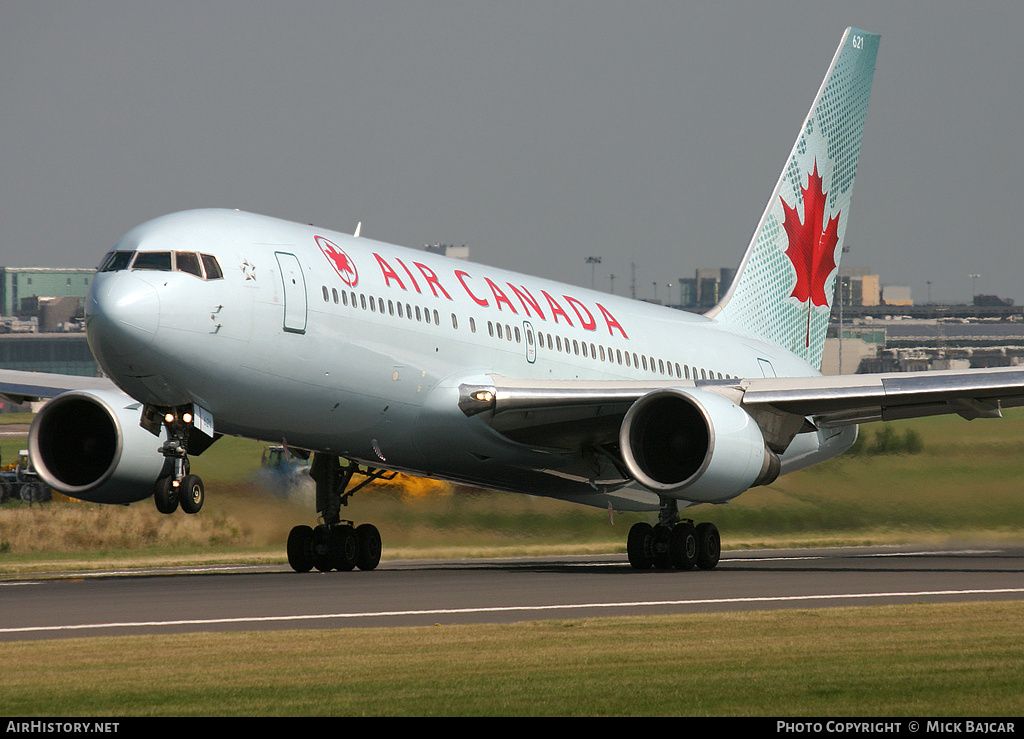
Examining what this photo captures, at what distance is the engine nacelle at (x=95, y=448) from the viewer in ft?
70.2

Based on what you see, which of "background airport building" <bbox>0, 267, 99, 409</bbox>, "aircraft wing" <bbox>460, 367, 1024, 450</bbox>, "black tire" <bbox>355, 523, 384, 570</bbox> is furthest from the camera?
"background airport building" <bbox>0, 267, 99, 409</bbox>

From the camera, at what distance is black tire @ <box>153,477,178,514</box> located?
17.8 m

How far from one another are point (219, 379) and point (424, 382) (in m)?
3.77

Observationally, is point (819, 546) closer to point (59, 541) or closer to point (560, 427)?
point (560, 427)

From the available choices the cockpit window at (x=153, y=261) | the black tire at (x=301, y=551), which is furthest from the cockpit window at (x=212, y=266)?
the black tire at (x=301, y=551)

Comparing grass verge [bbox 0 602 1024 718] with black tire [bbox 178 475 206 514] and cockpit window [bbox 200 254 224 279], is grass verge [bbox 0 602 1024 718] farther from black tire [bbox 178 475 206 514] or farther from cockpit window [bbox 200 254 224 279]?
cockpit window [bbox 200 254 224 279]

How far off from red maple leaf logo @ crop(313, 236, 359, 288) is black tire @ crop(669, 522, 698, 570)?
687 cm

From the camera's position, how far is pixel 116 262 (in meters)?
18.0

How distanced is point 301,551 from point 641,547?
564 centimetres

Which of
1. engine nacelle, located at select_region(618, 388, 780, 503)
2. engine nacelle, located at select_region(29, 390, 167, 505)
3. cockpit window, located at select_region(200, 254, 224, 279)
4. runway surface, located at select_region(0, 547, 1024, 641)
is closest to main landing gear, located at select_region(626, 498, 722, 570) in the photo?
runway surface, located at select_region(0, 547, 1024, 641)

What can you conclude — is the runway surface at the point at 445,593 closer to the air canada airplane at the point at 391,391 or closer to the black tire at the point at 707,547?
the black tire at the point at 707,547

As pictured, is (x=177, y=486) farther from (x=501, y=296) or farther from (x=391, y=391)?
(x=501, y=296)
